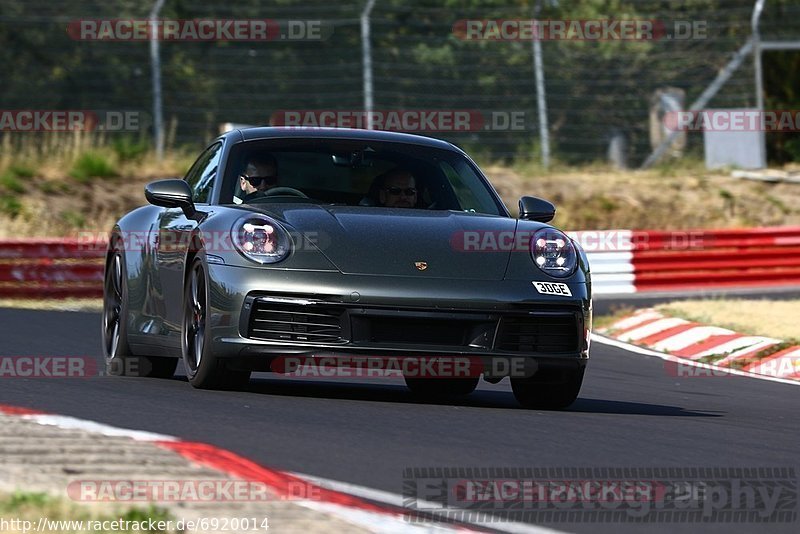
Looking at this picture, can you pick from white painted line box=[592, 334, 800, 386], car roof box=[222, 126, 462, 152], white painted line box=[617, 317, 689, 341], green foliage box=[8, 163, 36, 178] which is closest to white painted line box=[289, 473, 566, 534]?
car roof box=[222, 126, 462, 152]

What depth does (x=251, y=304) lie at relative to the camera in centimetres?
727

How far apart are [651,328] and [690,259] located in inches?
260

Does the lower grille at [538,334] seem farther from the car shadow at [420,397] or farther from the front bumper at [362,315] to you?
the car shadow at [420,397]

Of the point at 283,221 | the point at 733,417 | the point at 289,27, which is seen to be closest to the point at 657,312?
the point at 733,417

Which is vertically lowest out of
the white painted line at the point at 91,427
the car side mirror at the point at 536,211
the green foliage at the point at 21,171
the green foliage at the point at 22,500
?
the green foliage at the point at 22,500

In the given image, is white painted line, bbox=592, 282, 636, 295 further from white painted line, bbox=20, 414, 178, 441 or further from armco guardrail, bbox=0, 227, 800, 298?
white painted line, bbox=20, 414, 178, 441

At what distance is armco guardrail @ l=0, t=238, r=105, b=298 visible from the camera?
16641 millimetres

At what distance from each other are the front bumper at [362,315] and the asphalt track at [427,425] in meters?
0.28

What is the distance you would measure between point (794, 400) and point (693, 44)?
1593 cm

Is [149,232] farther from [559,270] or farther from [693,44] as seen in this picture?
[693,44]

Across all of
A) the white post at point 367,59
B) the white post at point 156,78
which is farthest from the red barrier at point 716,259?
the white post at point 156,78

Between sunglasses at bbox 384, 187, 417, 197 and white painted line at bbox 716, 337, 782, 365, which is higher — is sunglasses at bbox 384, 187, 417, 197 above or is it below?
above

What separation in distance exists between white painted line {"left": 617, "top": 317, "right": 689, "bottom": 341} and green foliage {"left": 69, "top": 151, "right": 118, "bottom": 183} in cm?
1082

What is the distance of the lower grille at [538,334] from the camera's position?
7.49m
